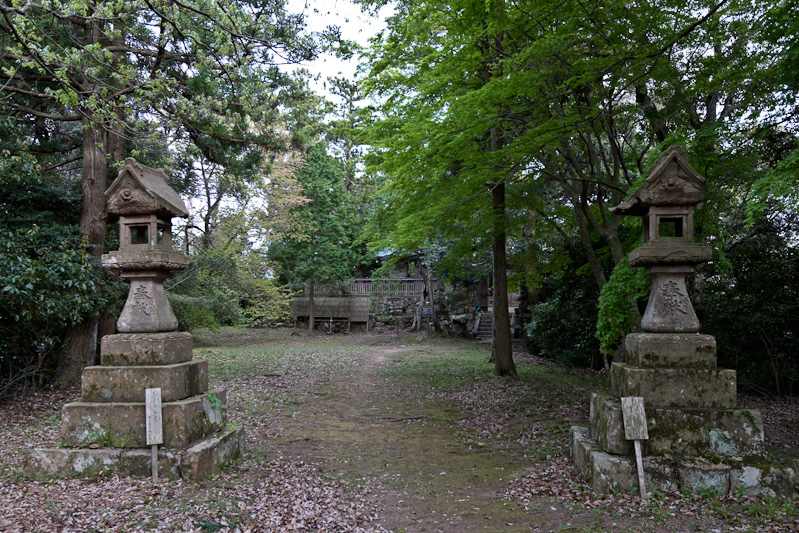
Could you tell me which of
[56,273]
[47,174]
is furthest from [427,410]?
[47,174]

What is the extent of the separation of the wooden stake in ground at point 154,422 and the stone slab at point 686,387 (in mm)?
4878

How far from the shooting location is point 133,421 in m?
4.68

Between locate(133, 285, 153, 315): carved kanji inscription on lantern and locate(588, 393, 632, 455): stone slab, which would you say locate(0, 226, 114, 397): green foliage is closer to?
locate(133, 285, 153, 315): carved kanji inscription on lantern

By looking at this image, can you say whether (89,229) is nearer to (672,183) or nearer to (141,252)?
(141,252)

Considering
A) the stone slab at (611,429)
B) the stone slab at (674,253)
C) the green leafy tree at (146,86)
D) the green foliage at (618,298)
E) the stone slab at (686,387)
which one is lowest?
the stone slab at (611,429)

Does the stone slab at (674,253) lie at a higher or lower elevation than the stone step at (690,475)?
higher

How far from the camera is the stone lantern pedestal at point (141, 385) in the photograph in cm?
459

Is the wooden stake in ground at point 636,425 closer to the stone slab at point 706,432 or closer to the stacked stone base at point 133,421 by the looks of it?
the stone slab at point 706,432

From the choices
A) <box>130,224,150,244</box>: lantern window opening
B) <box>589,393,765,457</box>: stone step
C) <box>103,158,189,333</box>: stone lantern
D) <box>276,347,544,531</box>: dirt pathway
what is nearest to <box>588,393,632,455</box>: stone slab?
<box>589,393,765,457</box>: stone step

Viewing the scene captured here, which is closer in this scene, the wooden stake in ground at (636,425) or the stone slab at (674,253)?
the wooden stake in ground at (636,425)

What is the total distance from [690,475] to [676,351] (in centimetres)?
118

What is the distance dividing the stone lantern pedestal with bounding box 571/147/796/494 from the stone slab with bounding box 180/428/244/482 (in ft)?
13.3

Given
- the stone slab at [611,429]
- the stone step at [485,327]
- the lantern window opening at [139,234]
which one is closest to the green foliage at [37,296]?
the lantern window opening at [139,234]

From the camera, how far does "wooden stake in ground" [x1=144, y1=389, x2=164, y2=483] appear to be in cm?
446
